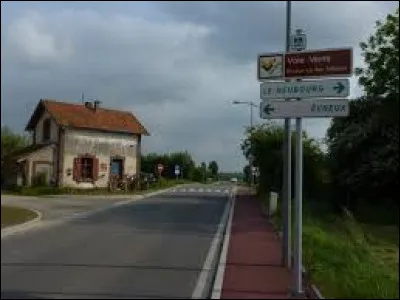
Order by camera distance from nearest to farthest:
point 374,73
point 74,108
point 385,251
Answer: point 385,251, point 374,73, point 74,108

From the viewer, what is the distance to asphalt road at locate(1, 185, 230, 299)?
380 inches

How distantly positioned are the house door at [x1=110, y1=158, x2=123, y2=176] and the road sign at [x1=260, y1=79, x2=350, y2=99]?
45939 mm

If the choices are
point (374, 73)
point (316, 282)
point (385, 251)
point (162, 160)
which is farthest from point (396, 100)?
point (162, 160)

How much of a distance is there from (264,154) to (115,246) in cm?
Answer: 3008

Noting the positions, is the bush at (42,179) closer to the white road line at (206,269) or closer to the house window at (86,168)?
the house window at (86,168)

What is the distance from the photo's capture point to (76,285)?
34.5 ft

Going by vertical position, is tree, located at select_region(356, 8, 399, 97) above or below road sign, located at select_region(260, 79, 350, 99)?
above

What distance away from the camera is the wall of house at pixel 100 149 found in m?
52.0

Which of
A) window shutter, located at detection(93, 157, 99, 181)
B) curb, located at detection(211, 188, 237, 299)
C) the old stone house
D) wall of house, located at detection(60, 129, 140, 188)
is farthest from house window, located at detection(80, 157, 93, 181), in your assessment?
curb, located at detection(211, 188, 237, 299)

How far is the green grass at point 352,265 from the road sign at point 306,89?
2.78 m

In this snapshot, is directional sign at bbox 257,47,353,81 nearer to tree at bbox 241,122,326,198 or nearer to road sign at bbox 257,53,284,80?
road sign at bbox 257,53,284,80

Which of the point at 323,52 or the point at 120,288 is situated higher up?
the point at 323,52

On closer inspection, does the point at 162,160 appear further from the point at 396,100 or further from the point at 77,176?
the point at 396,100

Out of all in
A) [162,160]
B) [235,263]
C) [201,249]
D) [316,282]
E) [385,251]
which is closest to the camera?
[316,282]
